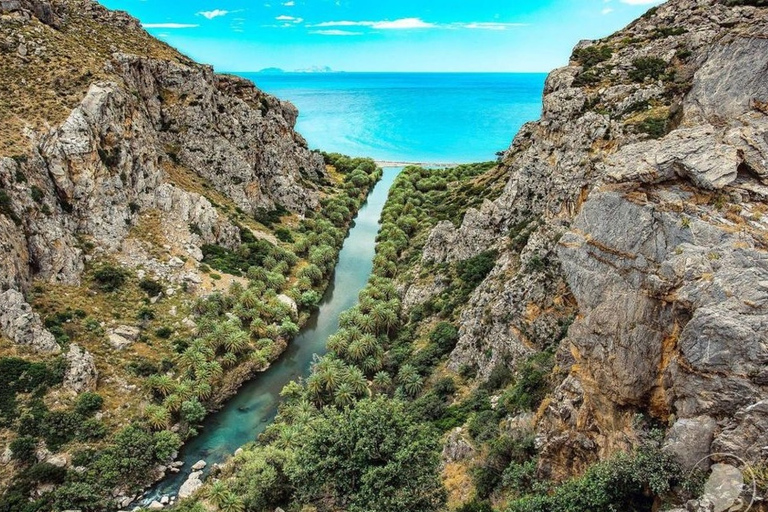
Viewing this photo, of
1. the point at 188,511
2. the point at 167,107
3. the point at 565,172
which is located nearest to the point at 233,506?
the point at 188,511

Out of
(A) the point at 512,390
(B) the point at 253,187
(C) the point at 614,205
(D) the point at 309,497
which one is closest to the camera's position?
(C) the point at 614,205

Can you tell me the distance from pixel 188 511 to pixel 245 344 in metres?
22.0

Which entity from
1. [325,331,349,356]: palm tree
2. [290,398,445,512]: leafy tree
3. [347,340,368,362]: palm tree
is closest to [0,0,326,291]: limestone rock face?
[325,331,349,356]: palm tree

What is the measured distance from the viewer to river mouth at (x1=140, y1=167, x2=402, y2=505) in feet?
146

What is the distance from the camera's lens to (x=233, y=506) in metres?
35.5

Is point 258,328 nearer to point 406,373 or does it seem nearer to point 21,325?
point 406,373

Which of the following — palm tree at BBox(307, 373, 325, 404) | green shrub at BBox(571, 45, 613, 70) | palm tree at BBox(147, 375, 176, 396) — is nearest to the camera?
palm tree at BBox(147, 375, 176, 396)

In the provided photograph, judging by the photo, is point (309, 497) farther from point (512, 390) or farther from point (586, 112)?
point (586, 112)

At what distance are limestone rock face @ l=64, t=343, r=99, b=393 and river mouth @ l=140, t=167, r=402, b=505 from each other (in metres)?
11.1

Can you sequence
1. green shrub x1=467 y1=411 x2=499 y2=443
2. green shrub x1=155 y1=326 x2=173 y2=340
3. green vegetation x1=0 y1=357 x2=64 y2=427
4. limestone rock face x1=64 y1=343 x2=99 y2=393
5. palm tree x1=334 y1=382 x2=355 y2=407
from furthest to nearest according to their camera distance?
green shrub x1=155 y1=326 x2=173 y2=340 → palm tree x1=334 y1=382 x2=355 y2=407 → limestone rock face x1=64 y1=343 x2=99 y2=393 → green vegetation x1=0 y1=357 x2=64 y2=427 → green shrub x1=467 y1=411 x2=499 y2=443

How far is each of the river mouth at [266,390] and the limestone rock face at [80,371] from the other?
1109cm

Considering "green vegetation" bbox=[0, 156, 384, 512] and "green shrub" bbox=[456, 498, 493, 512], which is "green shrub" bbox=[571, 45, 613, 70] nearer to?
"green vegetation" bbox=[0, 156, 384, 512]

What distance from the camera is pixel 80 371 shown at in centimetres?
4541

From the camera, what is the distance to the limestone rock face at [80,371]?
44.7 metres
